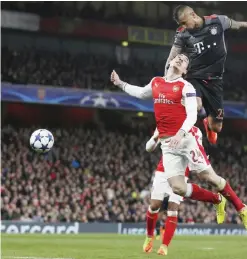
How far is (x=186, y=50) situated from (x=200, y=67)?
1.39 ft

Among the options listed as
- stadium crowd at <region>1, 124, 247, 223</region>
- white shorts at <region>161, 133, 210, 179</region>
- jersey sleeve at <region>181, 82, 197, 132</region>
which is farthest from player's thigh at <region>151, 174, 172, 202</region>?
stadium crowd at <region>1, 124, 247, 223</region>

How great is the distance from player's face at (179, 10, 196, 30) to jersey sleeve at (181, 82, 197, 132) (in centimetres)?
143

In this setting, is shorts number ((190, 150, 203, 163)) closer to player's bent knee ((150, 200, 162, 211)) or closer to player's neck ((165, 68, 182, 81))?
player's neck ((165, 68, 182, 81))

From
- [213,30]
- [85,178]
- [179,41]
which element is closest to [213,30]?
[213,30]

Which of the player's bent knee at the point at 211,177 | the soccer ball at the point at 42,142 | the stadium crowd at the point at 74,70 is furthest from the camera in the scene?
the stadium crowd at the point at 74,70

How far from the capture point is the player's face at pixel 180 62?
11.8m

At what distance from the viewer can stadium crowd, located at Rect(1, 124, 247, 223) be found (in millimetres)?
28281

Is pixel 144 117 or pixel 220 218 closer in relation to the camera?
pixel 220 218

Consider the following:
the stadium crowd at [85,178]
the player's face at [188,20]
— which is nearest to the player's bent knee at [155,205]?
the player's face at [188,20]

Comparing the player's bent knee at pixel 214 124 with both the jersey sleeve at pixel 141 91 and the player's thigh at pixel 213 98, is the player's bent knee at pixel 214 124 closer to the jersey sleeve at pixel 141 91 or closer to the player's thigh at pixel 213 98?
the player's thigh at pixel 213 98

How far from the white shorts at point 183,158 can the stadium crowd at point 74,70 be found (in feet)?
70.6

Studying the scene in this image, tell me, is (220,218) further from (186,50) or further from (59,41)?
(59,41)

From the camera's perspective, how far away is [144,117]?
3988cm

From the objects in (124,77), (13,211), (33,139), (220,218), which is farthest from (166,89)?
(124,77)
